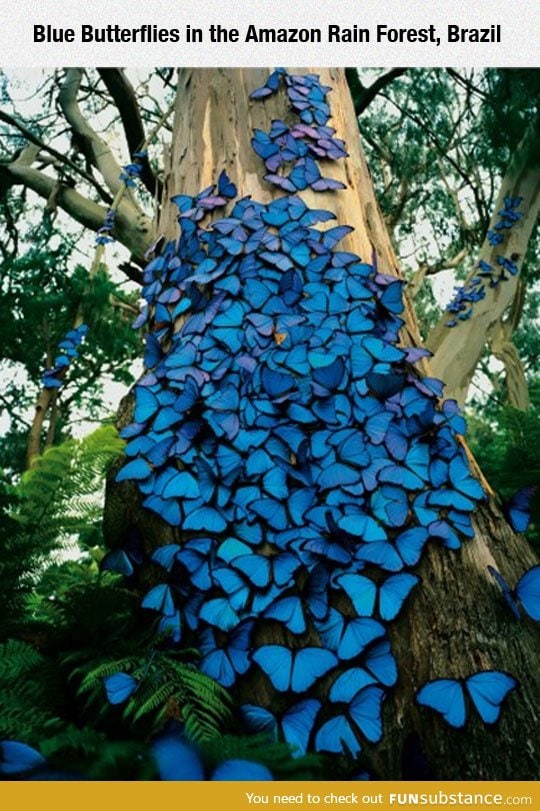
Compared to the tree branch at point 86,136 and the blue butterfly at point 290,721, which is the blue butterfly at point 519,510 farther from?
the tree branch at point 86,136

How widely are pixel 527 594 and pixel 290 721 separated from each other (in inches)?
22.0

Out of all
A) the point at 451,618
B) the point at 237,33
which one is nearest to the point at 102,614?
the point at 451,618

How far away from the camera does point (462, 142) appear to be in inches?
272

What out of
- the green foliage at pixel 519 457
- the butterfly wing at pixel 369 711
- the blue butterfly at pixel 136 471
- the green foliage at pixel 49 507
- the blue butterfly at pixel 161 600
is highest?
the green foliage at pixel 519 457

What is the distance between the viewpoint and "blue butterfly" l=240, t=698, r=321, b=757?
1.27m

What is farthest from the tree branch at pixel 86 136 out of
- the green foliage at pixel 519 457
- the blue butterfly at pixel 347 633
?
the blue butterfly at pixel 347 633

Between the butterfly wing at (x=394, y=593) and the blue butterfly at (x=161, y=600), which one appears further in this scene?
the blue butterfly at (x=161, y=600)

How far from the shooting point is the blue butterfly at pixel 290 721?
1.27 metres

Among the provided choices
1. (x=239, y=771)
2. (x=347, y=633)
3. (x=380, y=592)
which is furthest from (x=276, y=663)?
(x=239, y=771)

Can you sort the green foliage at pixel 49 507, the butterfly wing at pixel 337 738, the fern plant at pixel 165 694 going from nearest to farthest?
the fern plant at pixel 165 694 < the butterfly wing at pixel 337 738 < the green foliage at pixel 49 507

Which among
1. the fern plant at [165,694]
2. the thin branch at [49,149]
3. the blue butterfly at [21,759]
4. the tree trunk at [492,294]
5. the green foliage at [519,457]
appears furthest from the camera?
the thin branch at [49,149]

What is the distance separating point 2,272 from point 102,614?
504 cm

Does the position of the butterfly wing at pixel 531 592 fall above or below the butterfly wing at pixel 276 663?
above

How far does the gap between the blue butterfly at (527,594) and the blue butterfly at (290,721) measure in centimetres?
46
